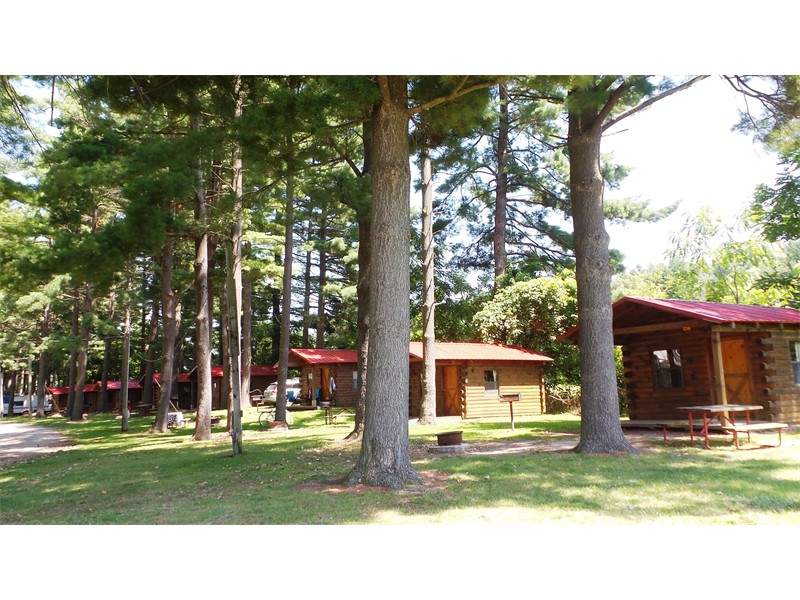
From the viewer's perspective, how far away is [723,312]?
42.0 feet

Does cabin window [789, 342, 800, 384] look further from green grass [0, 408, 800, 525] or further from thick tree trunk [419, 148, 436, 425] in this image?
thick tree trunk [419, 148, 436, 425]

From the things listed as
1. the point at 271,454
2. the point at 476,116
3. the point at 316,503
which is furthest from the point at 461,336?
the point at 316,503

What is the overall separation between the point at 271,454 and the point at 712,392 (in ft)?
32.4

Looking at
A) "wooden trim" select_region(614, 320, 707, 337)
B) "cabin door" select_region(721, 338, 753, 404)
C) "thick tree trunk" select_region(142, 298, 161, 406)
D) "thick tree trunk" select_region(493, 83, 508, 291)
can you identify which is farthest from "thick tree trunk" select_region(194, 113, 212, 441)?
"thick tree trunk" select_region(142, 298, 161, 406)

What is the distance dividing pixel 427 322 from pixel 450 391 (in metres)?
5.57

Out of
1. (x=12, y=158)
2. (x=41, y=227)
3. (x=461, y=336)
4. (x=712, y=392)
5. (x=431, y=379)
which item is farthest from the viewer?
(x=461, y=336)

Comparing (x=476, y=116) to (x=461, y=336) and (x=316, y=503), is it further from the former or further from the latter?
(x=461, y=336)

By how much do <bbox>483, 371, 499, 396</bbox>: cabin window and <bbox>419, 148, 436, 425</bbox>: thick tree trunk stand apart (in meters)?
3.91

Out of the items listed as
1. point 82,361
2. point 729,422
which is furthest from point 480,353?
point 82,361

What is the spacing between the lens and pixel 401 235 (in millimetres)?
7625

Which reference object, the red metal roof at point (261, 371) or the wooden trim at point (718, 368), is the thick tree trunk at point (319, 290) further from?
the wooden trim at point (718, 368)

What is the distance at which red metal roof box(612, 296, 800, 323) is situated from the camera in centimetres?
1181

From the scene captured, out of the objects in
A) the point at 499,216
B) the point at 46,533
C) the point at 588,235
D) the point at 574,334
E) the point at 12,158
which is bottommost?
the point at 46,533

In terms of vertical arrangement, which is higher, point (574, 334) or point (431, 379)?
point (574, 334)
